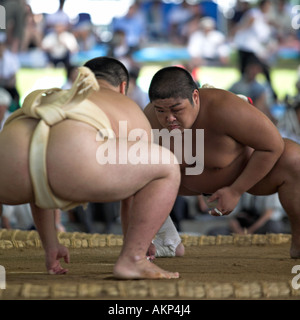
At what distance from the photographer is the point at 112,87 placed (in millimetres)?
1929

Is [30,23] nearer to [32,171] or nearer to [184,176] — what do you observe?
[184,176]

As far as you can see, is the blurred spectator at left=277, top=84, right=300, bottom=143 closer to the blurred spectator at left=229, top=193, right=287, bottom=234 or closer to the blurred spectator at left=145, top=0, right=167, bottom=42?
the blurred spectator at left=229, top=193, right=287, bottom=234

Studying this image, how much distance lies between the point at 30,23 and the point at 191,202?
3.59 m

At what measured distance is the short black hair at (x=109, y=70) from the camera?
1928 millimetres

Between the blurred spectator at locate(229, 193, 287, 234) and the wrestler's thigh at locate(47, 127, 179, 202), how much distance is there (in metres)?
2.33

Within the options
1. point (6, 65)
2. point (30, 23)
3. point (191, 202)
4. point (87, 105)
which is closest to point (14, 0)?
point (30, 23)

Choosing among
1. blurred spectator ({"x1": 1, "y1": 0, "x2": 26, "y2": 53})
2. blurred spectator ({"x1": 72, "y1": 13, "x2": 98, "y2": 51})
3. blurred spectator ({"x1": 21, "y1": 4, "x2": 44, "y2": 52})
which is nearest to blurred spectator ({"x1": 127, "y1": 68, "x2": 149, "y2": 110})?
blurred spectator ({"x1": 1, "y1": 0, "x2": 26, "y2": 53})

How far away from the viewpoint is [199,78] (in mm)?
6977

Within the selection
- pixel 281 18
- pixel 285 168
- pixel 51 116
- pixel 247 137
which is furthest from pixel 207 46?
pixel 51 116

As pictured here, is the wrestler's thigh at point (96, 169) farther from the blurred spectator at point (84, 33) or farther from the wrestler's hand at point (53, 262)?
the blurred spectator at point (84, 33)

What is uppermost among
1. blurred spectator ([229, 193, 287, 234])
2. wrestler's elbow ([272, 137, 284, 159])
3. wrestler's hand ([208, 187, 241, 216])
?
wrestler's elbow ([272, 137, 284, 159])

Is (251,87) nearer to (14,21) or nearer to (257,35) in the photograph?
(257,35)

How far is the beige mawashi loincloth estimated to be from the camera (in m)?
1.60

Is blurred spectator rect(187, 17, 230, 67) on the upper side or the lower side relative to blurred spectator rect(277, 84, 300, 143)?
upper
